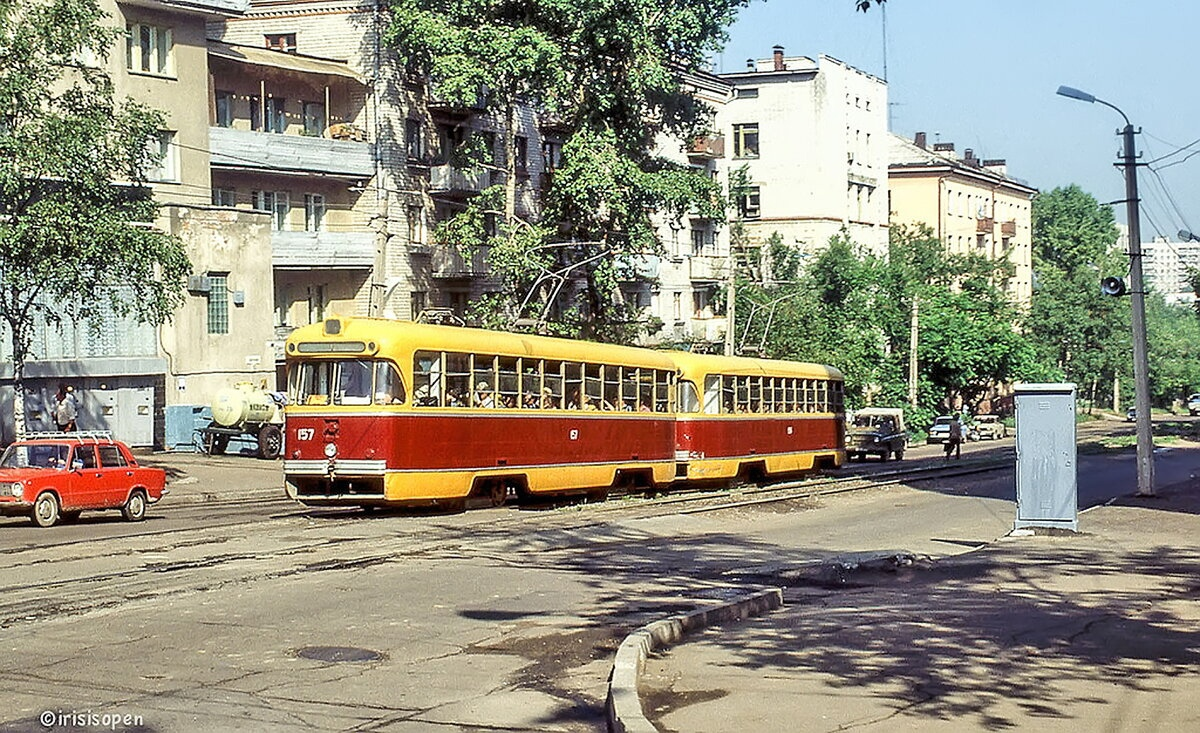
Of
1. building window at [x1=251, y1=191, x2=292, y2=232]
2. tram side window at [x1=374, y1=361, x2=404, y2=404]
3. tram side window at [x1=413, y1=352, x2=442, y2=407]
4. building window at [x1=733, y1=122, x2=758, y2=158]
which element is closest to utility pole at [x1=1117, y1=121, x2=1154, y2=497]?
tram side window at [x1=413, y1=352, x2=442, y2=407]

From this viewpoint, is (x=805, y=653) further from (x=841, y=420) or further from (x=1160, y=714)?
(x=841, y=420)

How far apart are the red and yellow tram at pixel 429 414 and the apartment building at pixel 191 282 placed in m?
20.6

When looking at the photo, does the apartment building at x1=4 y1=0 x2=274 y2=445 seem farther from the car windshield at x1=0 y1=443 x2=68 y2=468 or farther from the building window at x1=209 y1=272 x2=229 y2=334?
the car windshield at x1=0 y1=443 x2=68 y2=468

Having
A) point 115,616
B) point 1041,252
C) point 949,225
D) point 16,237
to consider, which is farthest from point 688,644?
point 1041,252

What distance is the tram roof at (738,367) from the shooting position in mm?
35062

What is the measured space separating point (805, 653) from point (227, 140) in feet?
142

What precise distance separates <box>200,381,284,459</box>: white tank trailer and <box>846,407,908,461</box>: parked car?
2366cm

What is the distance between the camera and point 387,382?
78.9 ft

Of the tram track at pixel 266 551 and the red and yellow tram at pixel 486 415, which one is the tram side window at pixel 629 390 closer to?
the red and yellow tram at pixel 486 415

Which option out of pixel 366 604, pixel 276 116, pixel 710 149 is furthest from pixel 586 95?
pixel 366 604

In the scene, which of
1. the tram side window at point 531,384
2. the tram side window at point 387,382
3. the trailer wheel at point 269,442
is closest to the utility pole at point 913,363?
the trailer wheel at point 269,442

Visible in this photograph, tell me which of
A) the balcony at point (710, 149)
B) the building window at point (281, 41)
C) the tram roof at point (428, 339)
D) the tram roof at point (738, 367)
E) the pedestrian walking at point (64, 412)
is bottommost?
the pedestrian walking at point (64, 412)

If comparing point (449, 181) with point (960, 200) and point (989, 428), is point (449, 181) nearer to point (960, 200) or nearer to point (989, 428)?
Answer: point (989, 428)

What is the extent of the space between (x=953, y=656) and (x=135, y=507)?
18.1m
